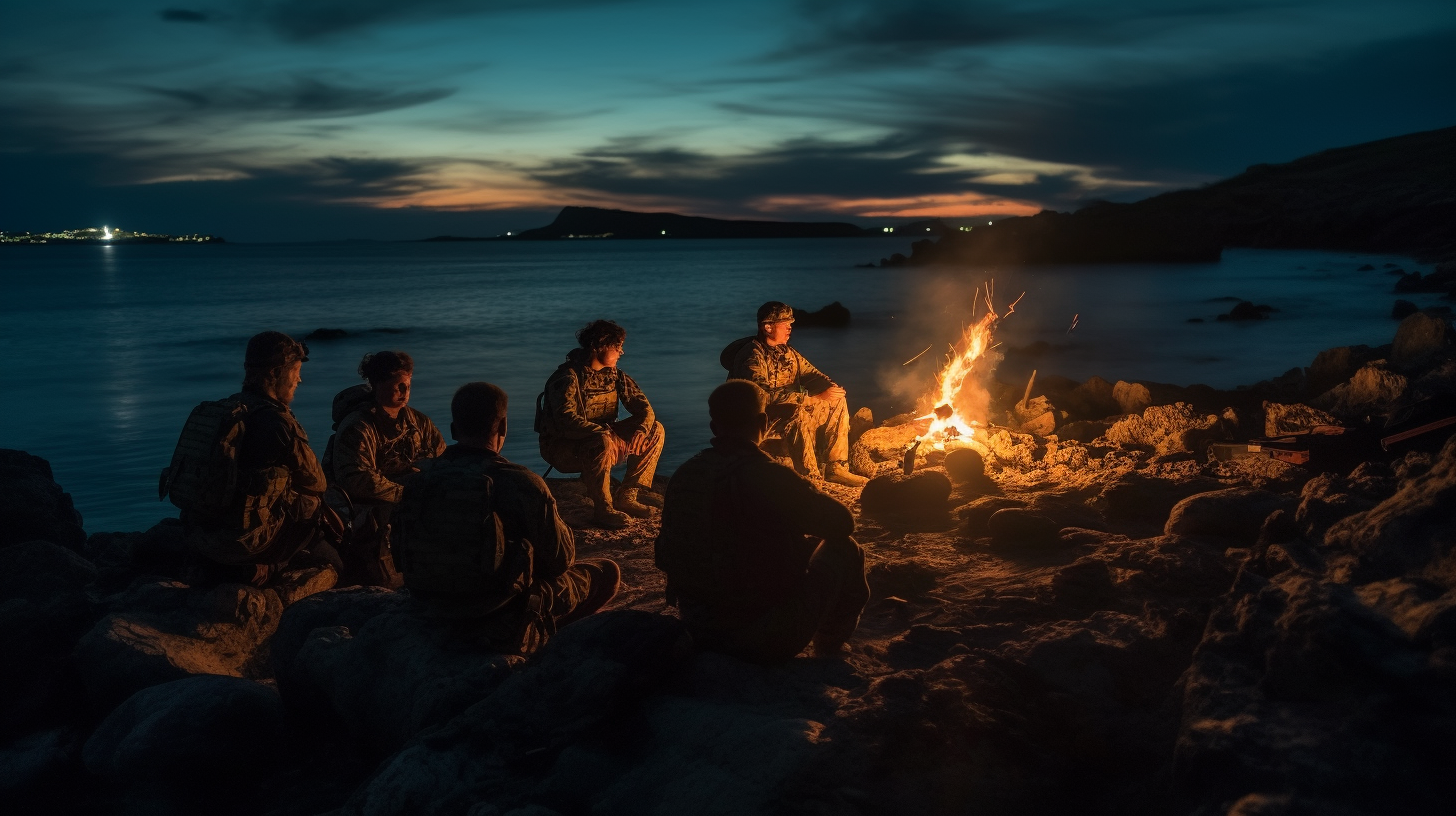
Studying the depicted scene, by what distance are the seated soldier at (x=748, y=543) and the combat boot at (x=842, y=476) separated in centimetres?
559

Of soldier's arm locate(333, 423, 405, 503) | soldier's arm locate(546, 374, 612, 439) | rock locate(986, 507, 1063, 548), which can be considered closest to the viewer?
soldier's arm locate(333, 423, 405, 503)

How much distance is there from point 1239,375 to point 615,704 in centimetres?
2125

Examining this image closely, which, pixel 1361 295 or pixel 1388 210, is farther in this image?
pixel 1388 210

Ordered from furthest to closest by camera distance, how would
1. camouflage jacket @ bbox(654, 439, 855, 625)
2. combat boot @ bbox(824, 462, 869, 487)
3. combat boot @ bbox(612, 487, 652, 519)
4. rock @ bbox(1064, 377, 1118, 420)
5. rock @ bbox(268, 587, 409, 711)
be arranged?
rock @ bbox(1064, 377, 1118, 420) < combat boot @ bbox(824, 462, 869, 487) < combat boot @ bbox(612, 487, 652, 519) < rock @ bbox(268, 587, 409, 711) < camouflage jacket @ bbox(654, 439, 855, 625)

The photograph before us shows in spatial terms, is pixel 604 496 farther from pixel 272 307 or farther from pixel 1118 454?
pixel 272 307

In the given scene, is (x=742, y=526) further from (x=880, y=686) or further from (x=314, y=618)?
(x=314, y=618)

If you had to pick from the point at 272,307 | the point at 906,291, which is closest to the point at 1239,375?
the point at 906,291

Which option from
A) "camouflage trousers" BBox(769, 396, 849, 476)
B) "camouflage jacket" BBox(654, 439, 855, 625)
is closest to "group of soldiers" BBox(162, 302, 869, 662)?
"camouflage jacket" BBox(654, 439, 855, 625)

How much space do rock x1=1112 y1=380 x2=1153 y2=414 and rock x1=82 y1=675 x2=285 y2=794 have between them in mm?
10431

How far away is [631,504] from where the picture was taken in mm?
9531

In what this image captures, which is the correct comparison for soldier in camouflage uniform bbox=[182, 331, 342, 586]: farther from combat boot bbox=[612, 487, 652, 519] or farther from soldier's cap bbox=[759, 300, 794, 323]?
soldier's cap bbox=[759, 300, 794, 323]

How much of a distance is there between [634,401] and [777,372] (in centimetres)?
153

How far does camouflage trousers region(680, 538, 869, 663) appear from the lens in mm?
4621

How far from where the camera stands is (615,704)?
4.20m
